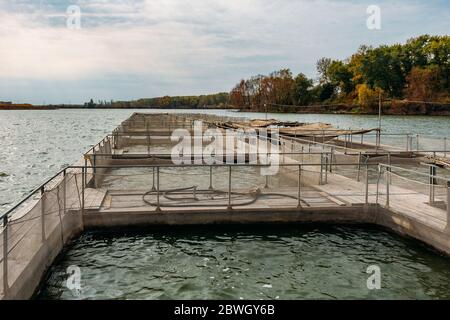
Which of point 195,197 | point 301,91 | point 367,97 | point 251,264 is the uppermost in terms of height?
point 301,91

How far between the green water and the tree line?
9778 cm

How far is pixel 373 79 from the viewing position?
13838 centimetres

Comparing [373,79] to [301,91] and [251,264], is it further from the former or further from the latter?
[251,264]

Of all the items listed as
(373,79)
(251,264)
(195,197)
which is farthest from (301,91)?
(251,264)

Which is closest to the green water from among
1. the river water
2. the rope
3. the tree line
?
the river water

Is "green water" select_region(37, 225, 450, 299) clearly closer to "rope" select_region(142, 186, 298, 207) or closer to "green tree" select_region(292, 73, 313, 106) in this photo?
"rope" select_region(142, 186, 298, 207)

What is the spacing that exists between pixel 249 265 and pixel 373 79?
13821 cm

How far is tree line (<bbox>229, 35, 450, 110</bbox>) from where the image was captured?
12331cm

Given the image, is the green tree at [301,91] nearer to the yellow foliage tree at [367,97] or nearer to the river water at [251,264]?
the yellow foliage tree at [367,97]

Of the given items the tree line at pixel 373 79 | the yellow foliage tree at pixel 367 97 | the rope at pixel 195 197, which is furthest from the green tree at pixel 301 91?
the rope at pixel 195 197

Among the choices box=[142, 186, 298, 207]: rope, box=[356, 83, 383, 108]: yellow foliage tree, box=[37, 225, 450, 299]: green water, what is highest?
box=[356, 83, 383, 108]: yellow foliage tree

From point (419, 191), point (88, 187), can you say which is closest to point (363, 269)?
point (419, 191)

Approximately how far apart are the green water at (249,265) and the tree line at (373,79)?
97.8 meters

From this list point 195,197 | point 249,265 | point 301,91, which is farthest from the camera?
point 301,91
